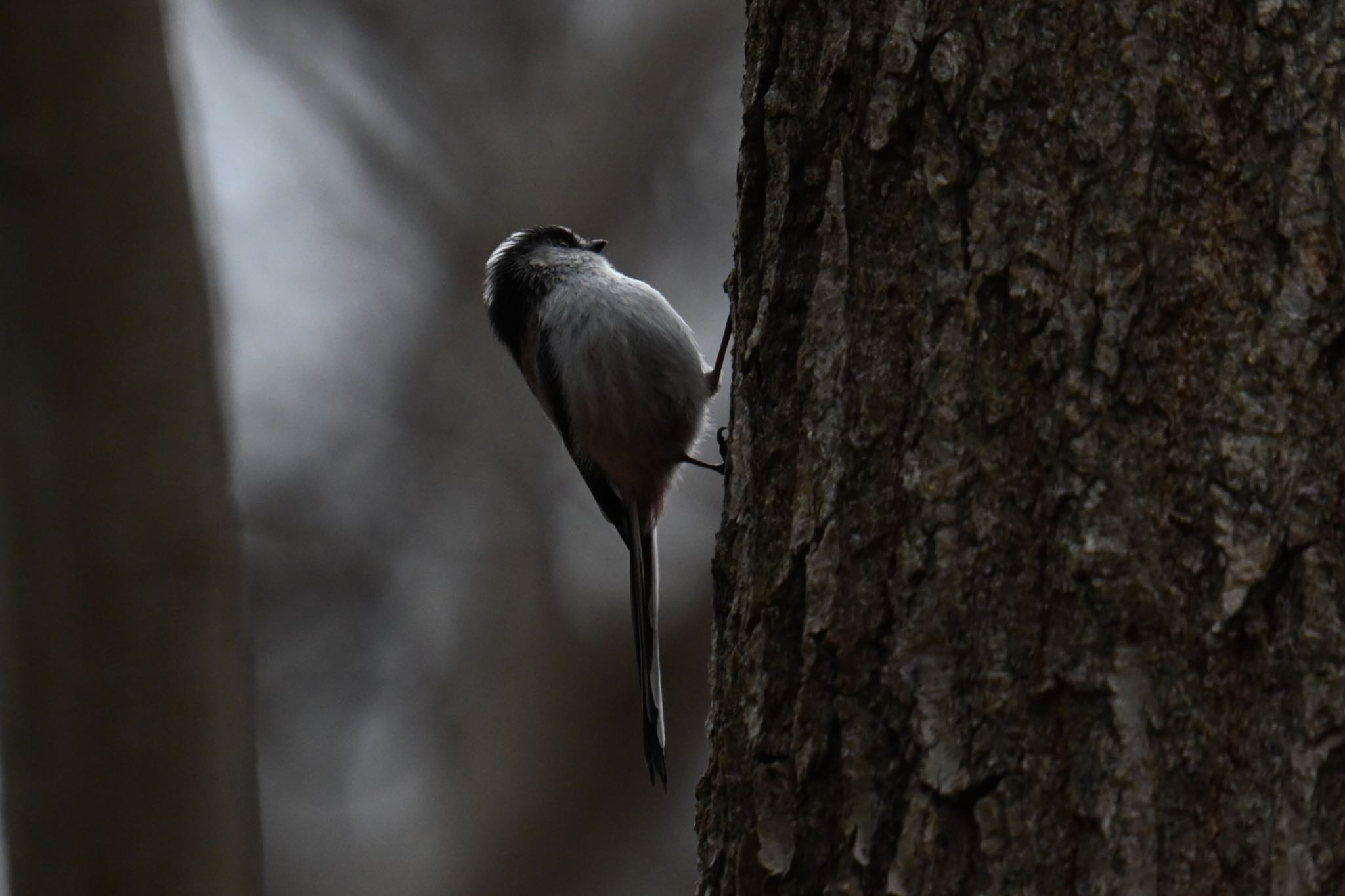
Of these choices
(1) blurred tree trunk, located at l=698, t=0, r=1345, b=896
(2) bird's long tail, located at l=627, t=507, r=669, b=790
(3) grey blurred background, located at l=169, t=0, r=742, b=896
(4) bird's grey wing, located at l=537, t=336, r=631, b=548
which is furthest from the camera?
(3) grey blurred background, located at l=169, t=0, r=742, b=896

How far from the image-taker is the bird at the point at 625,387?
385 centimetres

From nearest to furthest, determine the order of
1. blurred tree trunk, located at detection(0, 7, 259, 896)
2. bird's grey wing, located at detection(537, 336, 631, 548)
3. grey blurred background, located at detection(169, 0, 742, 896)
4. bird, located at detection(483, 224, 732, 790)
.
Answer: blurred tree trunk, located at detection(0, 7, 259, 896) → bird, located at detection(483, 224, 732, 790) → bird's grey wing, located at detection(537, 336, 631, 548) → grey blurred background, located at detection(169, 0, 742, 896)

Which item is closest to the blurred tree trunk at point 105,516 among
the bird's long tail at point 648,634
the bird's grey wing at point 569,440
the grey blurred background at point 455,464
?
the bird's long tail at point 648,634

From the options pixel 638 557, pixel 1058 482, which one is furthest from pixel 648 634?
pixel 1058 482

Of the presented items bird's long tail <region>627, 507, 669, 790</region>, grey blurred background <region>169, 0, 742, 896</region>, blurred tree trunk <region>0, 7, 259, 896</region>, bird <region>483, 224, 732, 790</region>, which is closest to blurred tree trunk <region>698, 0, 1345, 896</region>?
bird's long tail <region>627, 507, 669, 790</region>

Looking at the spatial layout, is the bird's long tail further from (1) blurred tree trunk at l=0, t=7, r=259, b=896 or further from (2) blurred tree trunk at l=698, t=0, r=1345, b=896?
(2) blurred tree trunk at l=698, t=0, r=1345, b=896

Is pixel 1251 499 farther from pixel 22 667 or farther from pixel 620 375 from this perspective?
pixel 620 375

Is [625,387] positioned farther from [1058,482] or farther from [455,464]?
[455,464]

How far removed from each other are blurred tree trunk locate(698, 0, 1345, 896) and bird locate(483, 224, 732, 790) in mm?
1804

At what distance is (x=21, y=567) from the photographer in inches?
102

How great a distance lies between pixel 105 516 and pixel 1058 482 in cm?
180

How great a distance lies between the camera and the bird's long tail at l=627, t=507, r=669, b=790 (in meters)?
3.09

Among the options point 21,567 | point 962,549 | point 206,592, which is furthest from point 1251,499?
point 21,567

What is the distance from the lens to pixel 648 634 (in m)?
3.52
